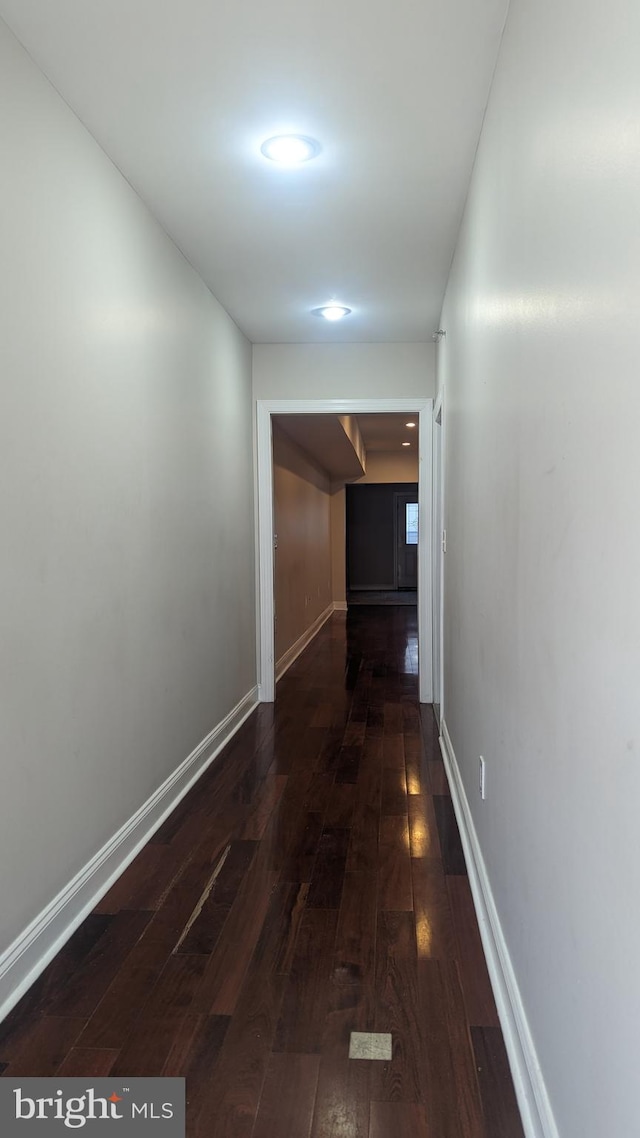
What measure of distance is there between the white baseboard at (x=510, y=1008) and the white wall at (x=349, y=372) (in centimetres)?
313

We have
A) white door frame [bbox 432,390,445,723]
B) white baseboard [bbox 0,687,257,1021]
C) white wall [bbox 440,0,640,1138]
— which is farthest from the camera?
white door frame [bbox 432,390,445,723]

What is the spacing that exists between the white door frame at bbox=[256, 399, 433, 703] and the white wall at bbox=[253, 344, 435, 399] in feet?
0.18

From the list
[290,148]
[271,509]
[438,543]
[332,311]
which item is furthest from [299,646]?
[290,148]

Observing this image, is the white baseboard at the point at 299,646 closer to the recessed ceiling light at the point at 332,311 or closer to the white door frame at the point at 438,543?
the white door frame at the point at 438,543

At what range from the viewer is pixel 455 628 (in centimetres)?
345

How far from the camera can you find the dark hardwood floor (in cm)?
155

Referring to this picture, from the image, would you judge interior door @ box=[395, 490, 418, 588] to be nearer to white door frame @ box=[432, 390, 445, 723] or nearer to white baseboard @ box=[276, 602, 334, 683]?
white baseboard @ box=[276, 602, 334, 683]

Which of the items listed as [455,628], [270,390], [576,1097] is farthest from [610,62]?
[270,390]

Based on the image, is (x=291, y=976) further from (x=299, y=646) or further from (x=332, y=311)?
(x=299, y=646)

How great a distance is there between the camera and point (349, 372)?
511 cm

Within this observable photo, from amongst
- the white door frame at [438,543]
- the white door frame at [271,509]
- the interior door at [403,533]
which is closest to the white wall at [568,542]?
the white door frame at [438,543]

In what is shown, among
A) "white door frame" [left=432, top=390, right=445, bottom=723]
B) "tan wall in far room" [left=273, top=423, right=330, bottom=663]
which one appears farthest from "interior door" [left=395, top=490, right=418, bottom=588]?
"white door frame" [left=432, top=390, right=445, bottom=723]

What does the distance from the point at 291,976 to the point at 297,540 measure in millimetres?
6080

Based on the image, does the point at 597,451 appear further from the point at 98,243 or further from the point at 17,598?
the point at 98,243
